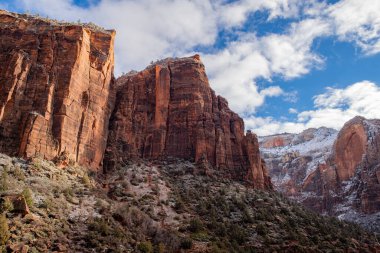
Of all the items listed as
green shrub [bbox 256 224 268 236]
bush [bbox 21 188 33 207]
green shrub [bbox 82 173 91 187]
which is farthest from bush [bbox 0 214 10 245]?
green shrub [bbox 256 224 268 236]

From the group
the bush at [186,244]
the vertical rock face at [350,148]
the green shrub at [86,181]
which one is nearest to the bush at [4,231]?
the green shrub at [86,181]

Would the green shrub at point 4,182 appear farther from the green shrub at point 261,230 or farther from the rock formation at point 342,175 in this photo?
the rock formation at point 342,175

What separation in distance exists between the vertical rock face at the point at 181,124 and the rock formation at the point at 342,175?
1608 inches

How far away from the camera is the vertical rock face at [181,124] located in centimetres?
5775

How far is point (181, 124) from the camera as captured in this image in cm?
6053

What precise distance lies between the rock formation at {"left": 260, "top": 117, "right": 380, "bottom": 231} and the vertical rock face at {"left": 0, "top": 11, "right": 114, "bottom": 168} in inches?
2569

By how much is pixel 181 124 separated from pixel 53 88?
23.3 meters

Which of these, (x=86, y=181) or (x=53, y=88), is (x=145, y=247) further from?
(x=53, y=88)

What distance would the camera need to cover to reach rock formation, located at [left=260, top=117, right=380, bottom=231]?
3684 inches

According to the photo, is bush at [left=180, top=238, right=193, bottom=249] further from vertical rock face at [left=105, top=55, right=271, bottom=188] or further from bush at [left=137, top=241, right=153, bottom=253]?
vertical rock face at [left=105, top=55, right=271, bottom=188]

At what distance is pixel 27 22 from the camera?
1820 inches

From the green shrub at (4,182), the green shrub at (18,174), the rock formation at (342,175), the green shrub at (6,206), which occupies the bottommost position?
the green shrub at (6,206)

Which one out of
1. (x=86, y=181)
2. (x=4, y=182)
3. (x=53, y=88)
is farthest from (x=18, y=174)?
(x=53, y=88)

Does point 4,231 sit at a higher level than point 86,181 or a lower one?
lower
